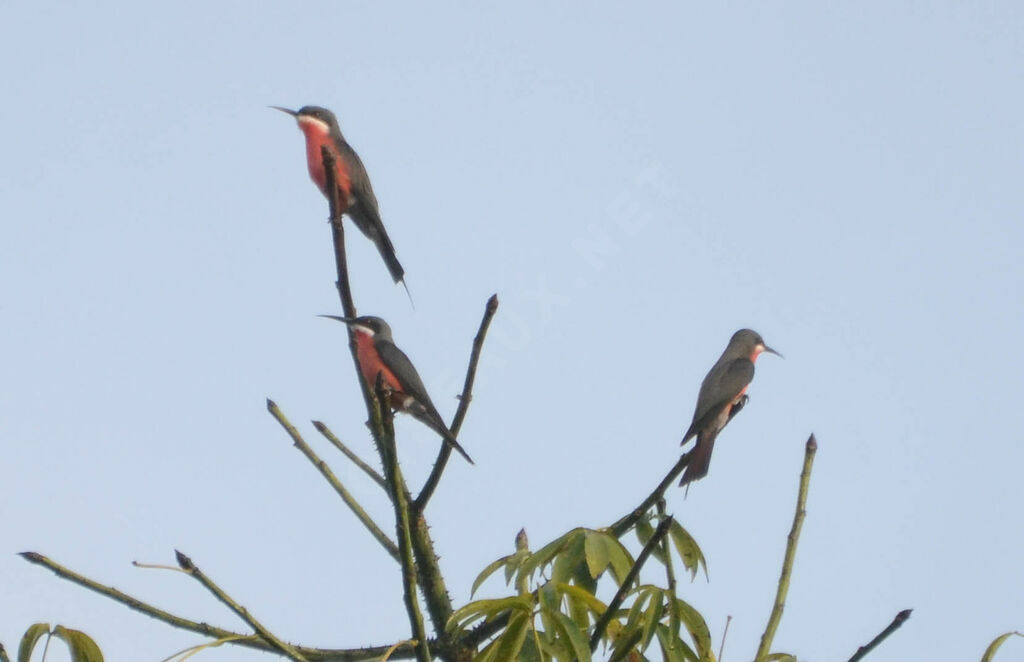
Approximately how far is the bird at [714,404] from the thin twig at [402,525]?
2.92 m

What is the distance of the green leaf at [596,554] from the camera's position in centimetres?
314

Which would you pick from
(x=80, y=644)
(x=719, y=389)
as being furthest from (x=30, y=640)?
(x=719, y=389)

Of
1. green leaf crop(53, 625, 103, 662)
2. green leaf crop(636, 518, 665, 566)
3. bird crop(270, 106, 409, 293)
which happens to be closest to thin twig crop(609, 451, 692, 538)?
green leaf crop(636, 518, 665, 566)

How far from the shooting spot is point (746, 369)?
7.54 metres

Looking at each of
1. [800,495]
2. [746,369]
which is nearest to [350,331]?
[800,495]

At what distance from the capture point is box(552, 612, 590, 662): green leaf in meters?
2.82

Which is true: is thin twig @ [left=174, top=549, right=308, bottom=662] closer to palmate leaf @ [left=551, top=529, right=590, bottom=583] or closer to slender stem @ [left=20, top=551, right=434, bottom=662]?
slender stem @ [left=20, top=551, right=434, bottom=662]

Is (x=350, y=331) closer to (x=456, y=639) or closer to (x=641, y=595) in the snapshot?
(x=456, y=639)

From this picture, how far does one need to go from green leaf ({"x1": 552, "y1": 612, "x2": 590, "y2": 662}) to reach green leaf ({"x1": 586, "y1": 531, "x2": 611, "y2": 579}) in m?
0.26

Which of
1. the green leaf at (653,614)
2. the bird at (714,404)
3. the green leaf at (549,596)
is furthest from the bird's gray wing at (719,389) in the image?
the green leaf at (549,596)

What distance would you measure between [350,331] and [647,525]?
4.31 ft

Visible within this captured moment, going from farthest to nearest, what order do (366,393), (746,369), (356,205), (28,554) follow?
(356,205) → (746,369) → (366,393) → (28,554)

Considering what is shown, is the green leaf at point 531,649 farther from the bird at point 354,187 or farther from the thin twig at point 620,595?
the bird at point 354,187

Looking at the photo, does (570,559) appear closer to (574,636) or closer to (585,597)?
(585,597)
